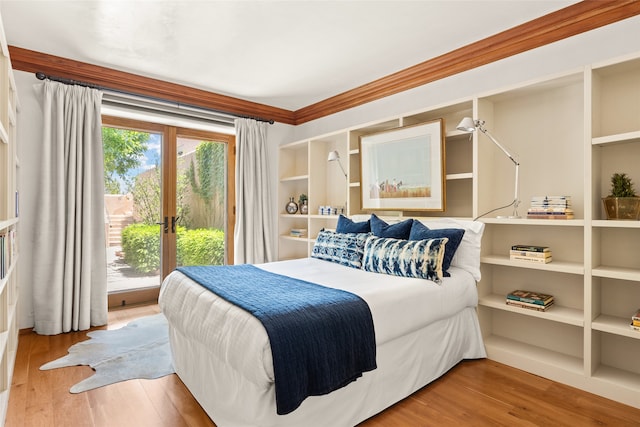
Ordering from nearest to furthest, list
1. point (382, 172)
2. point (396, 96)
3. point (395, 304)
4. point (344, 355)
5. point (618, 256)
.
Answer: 1. point (344, 355)
2. point (395, 304)
3. point (618, 256)
4. point (382, 172)
5. point (396, 96)

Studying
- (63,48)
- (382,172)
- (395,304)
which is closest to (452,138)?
(382,172)

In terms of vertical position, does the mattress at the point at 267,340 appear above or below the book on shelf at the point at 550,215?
below

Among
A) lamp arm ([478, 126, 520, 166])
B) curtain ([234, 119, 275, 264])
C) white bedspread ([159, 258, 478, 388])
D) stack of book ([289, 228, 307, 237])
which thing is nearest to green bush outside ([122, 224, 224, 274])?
curtain ([234, 119, 275, 264])

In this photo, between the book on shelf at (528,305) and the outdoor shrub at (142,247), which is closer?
the book on shelf at (528,305)

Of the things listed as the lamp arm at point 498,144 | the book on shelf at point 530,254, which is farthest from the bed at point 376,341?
the lamp arm at point 498,144

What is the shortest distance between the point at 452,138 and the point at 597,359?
6.38ft

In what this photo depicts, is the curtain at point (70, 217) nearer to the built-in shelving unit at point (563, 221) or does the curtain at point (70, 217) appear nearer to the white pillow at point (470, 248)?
the built-in shelving unit at point (563, 221)

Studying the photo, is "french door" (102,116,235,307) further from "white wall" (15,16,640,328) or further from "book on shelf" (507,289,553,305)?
"book on shelf" (507,289,553,305)

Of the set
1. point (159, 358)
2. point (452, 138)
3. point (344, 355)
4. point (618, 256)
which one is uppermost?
point (452, 138)

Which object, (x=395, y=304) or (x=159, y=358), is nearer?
(x=395, y=304)

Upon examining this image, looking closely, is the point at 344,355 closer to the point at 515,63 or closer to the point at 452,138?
the point at 452,138

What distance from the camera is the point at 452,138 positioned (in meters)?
3.19

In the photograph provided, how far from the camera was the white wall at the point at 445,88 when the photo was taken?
2447mm

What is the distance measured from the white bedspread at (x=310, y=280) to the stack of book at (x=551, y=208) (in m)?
0.65
